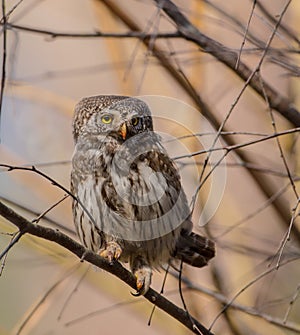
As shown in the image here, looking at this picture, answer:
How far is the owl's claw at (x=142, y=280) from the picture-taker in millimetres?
3785

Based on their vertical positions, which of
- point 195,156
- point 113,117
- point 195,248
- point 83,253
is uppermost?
point 195,156

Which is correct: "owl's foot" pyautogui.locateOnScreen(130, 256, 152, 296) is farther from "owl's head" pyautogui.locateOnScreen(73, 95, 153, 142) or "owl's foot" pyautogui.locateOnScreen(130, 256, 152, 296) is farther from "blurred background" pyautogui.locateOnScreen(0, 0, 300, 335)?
"owl's head" pyautogui.locateOnScreen(73, 95, 153, 142)

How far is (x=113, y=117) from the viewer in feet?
13.3

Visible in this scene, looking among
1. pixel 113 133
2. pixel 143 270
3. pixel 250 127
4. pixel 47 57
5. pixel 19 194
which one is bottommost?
pixel 143 270

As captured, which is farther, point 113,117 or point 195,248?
point 195,248

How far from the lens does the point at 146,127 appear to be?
412cm

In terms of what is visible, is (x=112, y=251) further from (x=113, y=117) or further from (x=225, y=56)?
(x=225, y=56)

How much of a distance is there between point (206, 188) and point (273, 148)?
1450 millimetres

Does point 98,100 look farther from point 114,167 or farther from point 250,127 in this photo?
point 250,127

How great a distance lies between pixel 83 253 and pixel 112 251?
0.91 m

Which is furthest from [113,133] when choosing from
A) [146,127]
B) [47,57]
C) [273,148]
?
[47,57]

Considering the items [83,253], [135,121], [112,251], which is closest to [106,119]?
[135,121]

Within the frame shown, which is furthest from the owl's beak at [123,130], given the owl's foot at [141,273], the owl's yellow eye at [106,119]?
the owl's foot at [141,273]

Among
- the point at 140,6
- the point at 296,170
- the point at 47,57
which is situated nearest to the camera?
the point at 296,170
